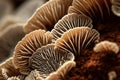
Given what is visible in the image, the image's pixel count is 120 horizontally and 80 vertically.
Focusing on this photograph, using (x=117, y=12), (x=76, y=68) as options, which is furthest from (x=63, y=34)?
(x=117, y=12)

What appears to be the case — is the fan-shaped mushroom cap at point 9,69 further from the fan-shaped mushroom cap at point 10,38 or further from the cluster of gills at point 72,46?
the fan-shaped mushroom cap at point 10,38

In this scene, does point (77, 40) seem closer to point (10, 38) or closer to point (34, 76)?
point (34, 76)

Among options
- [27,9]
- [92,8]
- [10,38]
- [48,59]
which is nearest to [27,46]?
[48,59]

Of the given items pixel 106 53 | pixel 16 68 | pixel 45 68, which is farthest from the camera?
pixel 16 68

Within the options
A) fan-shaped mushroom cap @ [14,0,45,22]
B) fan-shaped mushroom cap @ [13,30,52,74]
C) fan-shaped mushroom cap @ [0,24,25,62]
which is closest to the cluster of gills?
fan-shaped mushroom cap @ [13,30,52,74]

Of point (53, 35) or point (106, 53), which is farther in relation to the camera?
point (53, 35)

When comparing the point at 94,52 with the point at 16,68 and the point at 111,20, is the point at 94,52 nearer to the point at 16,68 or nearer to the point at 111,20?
the point at 111,20
